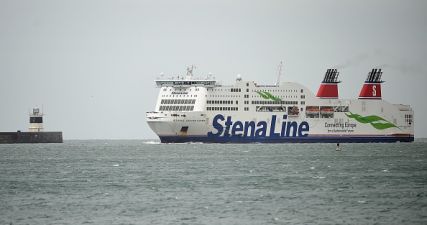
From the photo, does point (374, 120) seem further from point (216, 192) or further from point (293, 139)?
point (216, 192)

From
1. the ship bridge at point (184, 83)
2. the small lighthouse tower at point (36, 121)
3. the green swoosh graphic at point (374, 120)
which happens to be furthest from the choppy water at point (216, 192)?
the small lighthouse tower at point (36, 121)

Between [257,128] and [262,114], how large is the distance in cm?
194

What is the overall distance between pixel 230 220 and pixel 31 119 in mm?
109196

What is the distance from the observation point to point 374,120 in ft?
425

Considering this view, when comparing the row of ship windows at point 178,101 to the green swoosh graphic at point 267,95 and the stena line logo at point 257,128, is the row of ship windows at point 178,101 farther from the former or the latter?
the green swoosh graphic at point 267,95

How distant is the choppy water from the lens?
4388 centimetres

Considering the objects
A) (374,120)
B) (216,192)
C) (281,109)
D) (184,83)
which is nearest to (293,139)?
(281,109)

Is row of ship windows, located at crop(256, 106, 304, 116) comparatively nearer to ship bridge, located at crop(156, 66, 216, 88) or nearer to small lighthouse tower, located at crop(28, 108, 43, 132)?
ship bridge, located at crop(156, 66, 216, 88)

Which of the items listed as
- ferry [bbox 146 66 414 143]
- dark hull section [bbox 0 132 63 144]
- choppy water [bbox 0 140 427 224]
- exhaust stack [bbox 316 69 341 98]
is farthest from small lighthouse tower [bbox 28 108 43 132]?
choppy water [bbox 0 140 427 224]

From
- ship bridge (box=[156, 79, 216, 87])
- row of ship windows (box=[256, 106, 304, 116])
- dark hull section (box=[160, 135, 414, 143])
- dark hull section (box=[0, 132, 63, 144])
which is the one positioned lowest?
dark hull section (box=[160, 135, 414, 143])

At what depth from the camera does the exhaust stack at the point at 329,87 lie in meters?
130

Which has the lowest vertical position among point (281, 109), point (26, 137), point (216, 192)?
point (216, 192)

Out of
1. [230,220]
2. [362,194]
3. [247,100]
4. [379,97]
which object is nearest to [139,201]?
[230,220]

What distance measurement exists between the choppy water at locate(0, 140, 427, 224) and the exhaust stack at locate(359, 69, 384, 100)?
47874 mm
